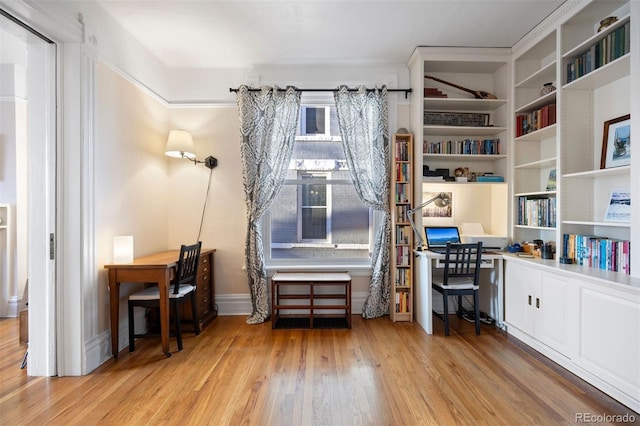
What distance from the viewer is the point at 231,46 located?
321 centimetres

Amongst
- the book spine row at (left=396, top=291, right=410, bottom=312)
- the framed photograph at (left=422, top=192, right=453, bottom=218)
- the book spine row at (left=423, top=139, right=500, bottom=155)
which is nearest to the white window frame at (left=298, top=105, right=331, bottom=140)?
the book spine row at (left=423, top=139, right=500, bottom=155)

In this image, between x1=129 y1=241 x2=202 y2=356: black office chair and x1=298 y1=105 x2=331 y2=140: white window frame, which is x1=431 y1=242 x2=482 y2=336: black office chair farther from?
x1=129 y1=241 x2=202 y2=356: black office chair

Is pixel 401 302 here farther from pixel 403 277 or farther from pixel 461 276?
pixel 461 276

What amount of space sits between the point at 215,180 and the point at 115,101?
128cm

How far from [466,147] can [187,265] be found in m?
3.29

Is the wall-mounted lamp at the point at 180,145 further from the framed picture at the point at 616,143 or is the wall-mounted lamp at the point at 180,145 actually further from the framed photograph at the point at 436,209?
the framed picture at the point at 616,143

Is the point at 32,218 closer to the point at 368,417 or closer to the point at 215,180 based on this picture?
the point at 215,180

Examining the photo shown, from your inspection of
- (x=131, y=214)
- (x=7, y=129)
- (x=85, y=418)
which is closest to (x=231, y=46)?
(x=131, y=214)

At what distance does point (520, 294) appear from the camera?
2.88m

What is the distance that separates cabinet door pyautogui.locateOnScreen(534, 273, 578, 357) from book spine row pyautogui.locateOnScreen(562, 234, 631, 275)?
319mm

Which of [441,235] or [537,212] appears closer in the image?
[537,212]

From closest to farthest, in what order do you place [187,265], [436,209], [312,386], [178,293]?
[312,386]
[178,293]
[187,265]
[436,209]

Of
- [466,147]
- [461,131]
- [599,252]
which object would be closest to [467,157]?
[466,147]

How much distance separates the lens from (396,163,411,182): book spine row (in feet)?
11.2
